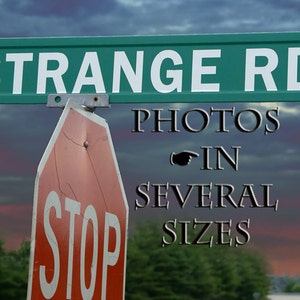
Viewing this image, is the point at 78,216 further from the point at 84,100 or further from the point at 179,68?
the point at 179,68

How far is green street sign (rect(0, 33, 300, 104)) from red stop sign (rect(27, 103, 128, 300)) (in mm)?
125

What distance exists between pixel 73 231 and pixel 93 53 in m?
0.38

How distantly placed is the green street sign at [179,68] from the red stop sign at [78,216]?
125 mm

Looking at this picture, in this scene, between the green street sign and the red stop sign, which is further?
the green street sign

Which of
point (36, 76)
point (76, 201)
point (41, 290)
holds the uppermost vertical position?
point (36, 76)

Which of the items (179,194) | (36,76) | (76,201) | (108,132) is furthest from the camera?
(179,194)

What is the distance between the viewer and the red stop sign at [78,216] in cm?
108

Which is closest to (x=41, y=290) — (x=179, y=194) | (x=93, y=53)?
(x=93, y=53)

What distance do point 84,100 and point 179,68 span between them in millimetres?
170

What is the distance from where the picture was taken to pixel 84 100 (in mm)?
1376

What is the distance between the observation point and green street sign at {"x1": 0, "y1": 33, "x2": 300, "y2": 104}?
56.2 inches

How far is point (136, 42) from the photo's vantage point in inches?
56.5

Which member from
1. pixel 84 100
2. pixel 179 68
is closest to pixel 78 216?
pixel 84 100

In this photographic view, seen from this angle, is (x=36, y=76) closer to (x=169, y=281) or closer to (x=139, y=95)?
(x=139, y=95)
